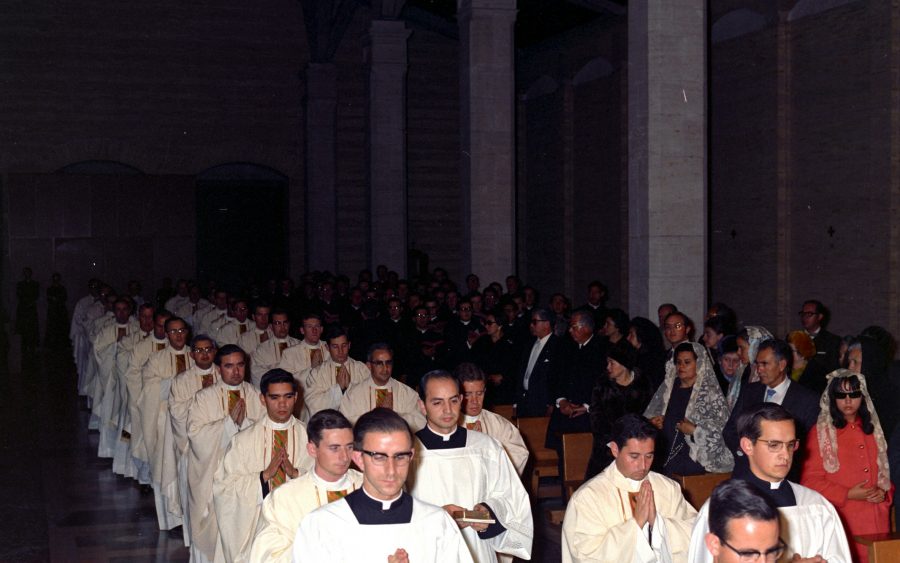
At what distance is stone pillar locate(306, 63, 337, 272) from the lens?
27109 millimetres

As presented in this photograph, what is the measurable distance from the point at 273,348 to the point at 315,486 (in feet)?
24.5

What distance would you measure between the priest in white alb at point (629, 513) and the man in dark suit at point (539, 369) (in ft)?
14.1

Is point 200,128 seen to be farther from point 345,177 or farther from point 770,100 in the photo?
point 770,100

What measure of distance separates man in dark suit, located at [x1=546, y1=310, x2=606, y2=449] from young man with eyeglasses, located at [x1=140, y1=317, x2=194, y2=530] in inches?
121

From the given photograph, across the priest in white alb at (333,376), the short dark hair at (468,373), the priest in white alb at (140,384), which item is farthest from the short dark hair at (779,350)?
the priest in white alb at (140,384)

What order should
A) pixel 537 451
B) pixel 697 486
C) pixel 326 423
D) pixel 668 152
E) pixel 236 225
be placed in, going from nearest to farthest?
pixel 326 423 < pixel 697 486 < pixel 537 451 < pixel 668 152 < pixel 236 225

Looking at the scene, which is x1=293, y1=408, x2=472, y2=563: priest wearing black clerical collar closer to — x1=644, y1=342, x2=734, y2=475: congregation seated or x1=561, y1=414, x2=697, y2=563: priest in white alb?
x1=561, y1=414, x2=697, y2=563: priest in white alb

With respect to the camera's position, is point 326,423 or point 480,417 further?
point 480,417

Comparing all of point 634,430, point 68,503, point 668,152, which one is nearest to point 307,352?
point 68,503

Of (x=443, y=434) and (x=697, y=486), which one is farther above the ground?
(x=443, y=434)

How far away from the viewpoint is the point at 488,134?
1692 centimetres

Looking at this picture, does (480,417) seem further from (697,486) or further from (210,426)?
(210,426)

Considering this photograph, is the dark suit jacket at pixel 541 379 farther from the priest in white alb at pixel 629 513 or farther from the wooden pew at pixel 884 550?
the wooden pew at pixel 884 550

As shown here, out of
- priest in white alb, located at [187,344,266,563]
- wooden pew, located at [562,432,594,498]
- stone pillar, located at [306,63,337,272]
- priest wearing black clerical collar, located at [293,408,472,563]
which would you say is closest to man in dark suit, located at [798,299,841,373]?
wooden pew, located at [562,432,594,498]
